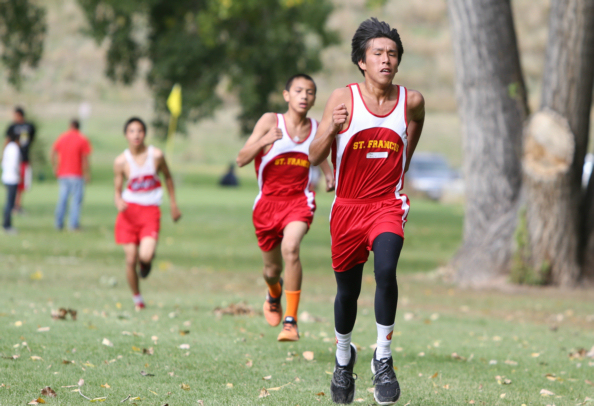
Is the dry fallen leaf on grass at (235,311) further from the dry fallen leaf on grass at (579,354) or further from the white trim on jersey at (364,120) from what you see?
the white trim on jersey at (364,120)

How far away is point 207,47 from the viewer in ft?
107

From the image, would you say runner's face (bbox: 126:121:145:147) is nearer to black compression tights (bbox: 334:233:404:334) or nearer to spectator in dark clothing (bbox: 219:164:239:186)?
Result: black compression tights (bbox: 334:233:404:334)

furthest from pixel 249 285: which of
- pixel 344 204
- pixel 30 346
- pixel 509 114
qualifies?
pixel 344 204

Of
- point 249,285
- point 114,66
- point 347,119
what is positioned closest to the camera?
point 347,119

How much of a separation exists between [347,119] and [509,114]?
7.91 meters

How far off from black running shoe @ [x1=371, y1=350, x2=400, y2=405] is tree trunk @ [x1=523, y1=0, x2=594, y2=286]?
7.72m

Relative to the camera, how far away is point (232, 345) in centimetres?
696

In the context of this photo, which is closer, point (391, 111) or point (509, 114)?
point (391, 111)

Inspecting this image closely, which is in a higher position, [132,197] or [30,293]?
[132,197]

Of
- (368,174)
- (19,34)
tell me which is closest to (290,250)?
(368,174)

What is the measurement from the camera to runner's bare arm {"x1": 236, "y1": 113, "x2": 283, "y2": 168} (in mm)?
6577

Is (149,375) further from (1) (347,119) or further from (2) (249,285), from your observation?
(2) (249,285)

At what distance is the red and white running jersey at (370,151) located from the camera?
5.06m

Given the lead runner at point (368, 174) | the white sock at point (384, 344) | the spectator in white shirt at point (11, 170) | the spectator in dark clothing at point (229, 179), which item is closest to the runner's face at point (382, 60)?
the lead runner at point (368, 174)
